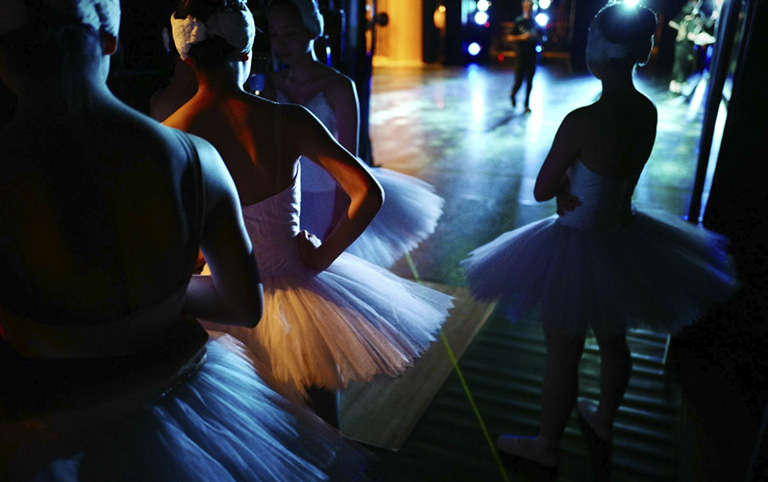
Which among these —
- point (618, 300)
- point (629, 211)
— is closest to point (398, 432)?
point (618, 300)

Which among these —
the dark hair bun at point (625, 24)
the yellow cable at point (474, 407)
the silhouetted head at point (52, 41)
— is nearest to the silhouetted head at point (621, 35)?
the dark hair bun at point (625, 24)

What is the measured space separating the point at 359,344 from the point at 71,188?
0.86 m

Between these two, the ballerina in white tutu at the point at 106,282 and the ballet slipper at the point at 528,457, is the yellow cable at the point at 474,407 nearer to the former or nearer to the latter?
the ballet slipper at the point at 528,457

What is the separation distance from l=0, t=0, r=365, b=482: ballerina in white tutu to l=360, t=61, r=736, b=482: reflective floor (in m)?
1.34

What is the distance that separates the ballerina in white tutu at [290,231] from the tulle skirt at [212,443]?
148 millimetres

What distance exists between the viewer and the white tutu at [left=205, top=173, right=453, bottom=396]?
1.57 meters

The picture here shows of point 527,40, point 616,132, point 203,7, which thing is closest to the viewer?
point 203,7

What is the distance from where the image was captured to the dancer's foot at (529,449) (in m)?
2.32

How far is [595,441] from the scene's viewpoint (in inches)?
97.5

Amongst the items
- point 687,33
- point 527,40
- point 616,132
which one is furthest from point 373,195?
point 687,33

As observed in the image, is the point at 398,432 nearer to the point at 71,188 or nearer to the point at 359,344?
the point at 359,344

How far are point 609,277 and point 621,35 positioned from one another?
30.6 inches

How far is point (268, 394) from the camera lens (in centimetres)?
129

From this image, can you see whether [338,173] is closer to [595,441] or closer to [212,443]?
[212,443]
